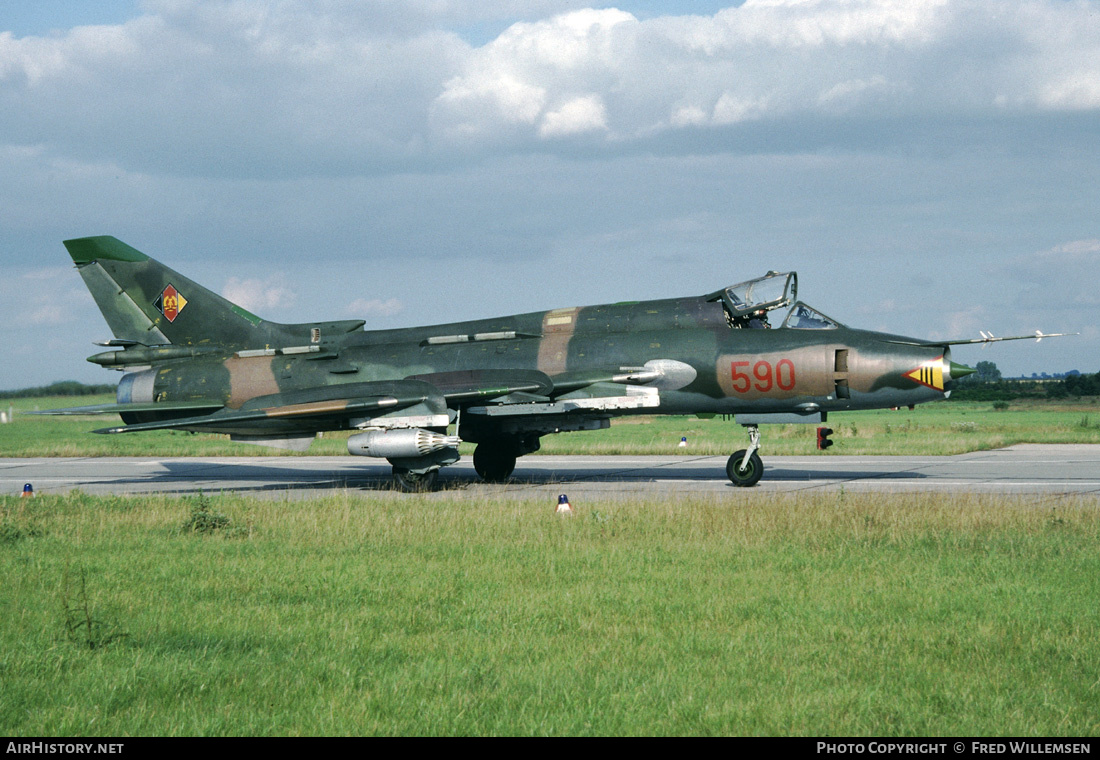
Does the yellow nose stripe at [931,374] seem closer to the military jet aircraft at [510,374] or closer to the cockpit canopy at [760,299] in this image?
the military jet aircraft at [510,374]

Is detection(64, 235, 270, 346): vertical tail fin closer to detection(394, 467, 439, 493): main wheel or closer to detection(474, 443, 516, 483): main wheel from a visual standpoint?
detection(394, 467, 439, 493): main wheel

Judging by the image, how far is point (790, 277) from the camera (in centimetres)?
1912

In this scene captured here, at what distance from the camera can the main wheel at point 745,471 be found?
62.4ft

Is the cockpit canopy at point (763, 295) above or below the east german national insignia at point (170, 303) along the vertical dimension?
below

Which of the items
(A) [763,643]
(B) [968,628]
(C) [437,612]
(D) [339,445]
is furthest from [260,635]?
(D) [339,445]

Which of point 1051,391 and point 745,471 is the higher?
point 1051,391

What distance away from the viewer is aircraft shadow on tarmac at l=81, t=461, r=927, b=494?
829 inches

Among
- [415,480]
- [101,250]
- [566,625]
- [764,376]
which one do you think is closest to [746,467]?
[764,376]

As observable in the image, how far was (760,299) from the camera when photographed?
19109 millimetres

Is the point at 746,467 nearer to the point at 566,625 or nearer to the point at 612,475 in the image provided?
the point at 612,475

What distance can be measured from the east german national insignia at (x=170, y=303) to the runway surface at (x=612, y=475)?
12.7 feet

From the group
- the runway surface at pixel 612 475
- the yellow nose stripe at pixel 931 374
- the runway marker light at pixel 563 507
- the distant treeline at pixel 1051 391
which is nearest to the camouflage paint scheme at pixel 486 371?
the yellow nose stripe at pixel 931 374

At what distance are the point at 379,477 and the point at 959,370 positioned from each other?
42.8 ft
